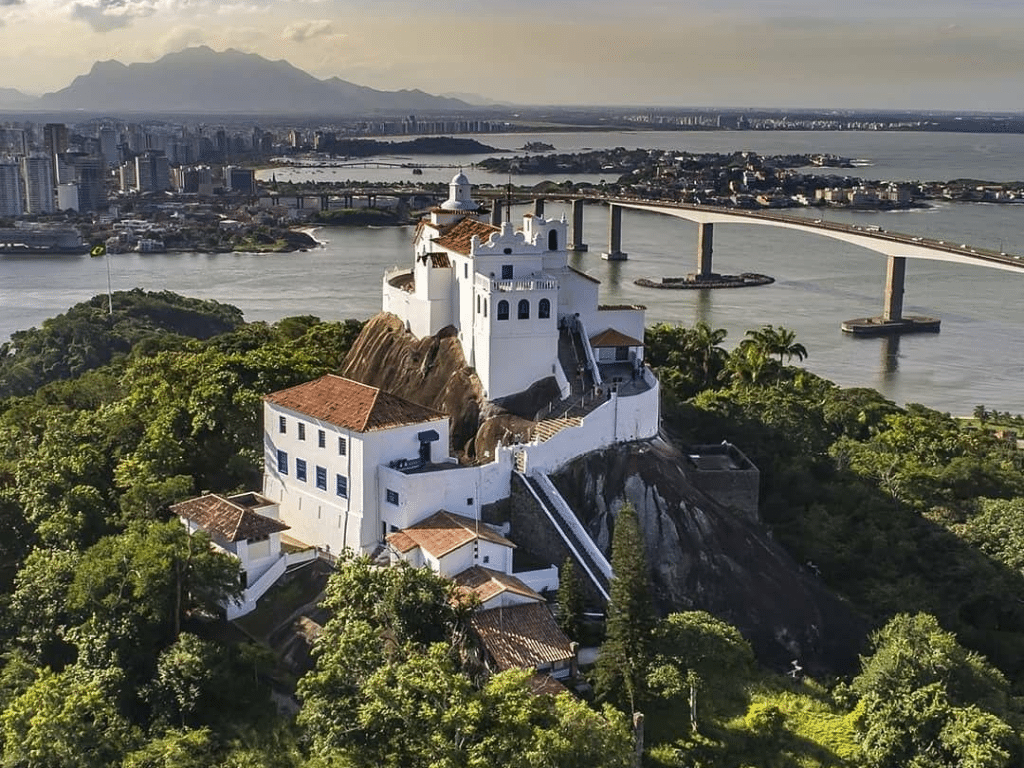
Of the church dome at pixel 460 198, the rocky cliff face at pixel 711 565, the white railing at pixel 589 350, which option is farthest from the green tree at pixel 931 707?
the church dome at pixel 460 198

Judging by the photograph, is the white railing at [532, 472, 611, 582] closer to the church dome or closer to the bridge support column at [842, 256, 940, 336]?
the church dome

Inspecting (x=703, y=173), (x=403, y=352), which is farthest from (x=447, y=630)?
(x=703, y=173)

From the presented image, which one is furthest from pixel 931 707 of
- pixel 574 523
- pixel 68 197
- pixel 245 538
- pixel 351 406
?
pixel 68 197

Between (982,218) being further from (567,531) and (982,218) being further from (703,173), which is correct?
(567,531)

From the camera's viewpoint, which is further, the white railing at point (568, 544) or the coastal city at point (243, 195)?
the coastal city at point (243, 195)

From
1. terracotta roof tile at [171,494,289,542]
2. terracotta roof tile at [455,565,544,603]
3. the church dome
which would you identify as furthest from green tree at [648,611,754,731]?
the church dome

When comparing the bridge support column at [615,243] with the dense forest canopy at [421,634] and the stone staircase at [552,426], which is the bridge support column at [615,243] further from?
the stone staircase at [552,426]
